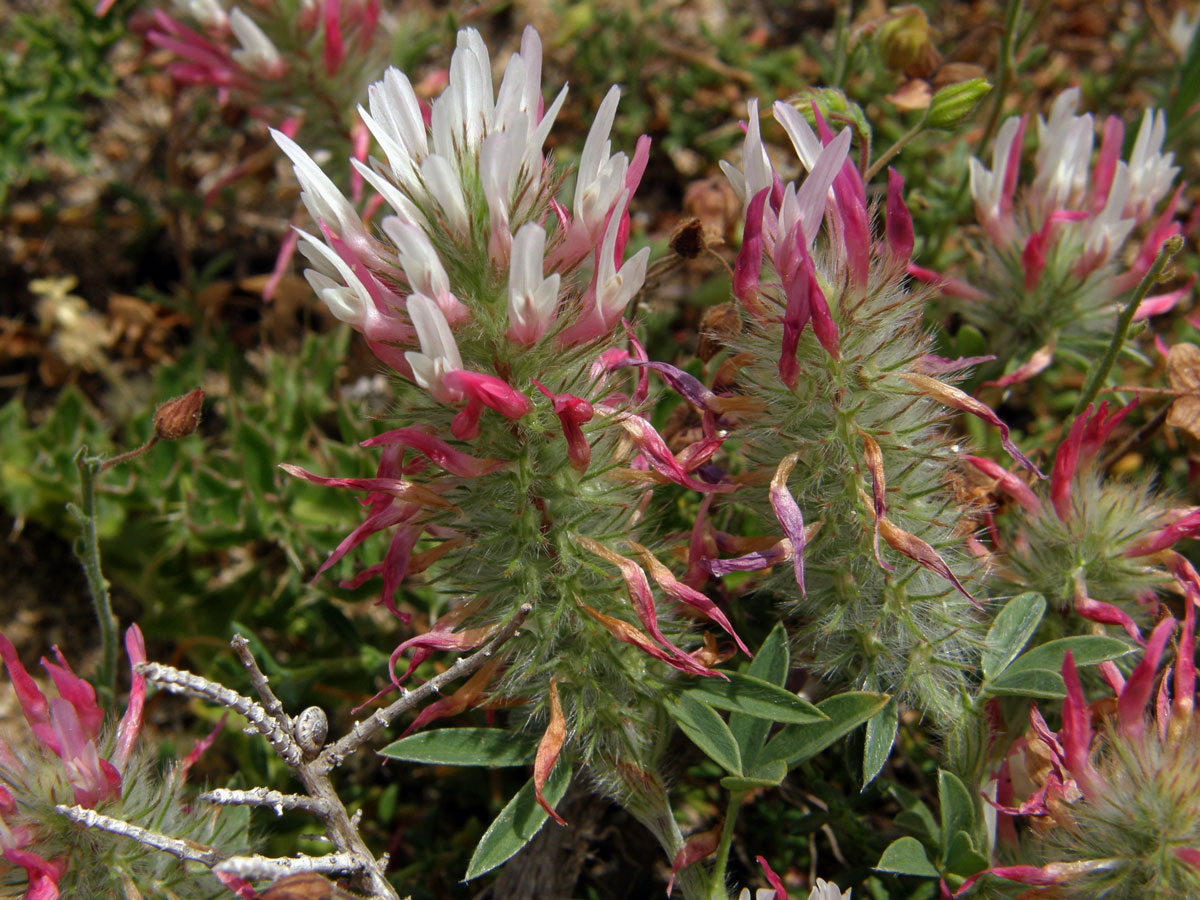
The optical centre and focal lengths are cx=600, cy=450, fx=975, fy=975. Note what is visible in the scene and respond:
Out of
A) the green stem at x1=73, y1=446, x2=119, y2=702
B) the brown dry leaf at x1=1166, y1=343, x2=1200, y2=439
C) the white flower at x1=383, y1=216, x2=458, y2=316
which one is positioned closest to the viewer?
the white flower at x1=383, y1=216, x2=458, y2=316

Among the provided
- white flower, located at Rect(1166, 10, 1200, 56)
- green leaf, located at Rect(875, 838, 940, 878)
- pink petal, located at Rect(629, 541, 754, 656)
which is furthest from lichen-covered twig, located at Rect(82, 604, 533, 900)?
white flower, located at Rect(1166, 10, 1200, 56)

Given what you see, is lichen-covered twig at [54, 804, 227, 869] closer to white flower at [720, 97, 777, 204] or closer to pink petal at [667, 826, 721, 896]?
pink petal at [667, 826, 721, 896]

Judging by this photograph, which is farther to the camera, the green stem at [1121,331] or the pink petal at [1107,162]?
the pink petal at [1107,162]

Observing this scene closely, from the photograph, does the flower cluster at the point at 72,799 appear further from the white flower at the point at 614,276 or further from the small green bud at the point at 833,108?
the small green bud at the point at 833,108

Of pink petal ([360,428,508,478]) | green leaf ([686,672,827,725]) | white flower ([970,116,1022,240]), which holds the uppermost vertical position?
pink petal ([360,428,508,478])

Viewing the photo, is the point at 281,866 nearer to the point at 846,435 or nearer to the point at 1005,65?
the point at 846,435

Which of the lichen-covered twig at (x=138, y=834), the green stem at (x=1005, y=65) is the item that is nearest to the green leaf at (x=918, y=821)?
the lichen-covered twig at (x=138, y=834)
